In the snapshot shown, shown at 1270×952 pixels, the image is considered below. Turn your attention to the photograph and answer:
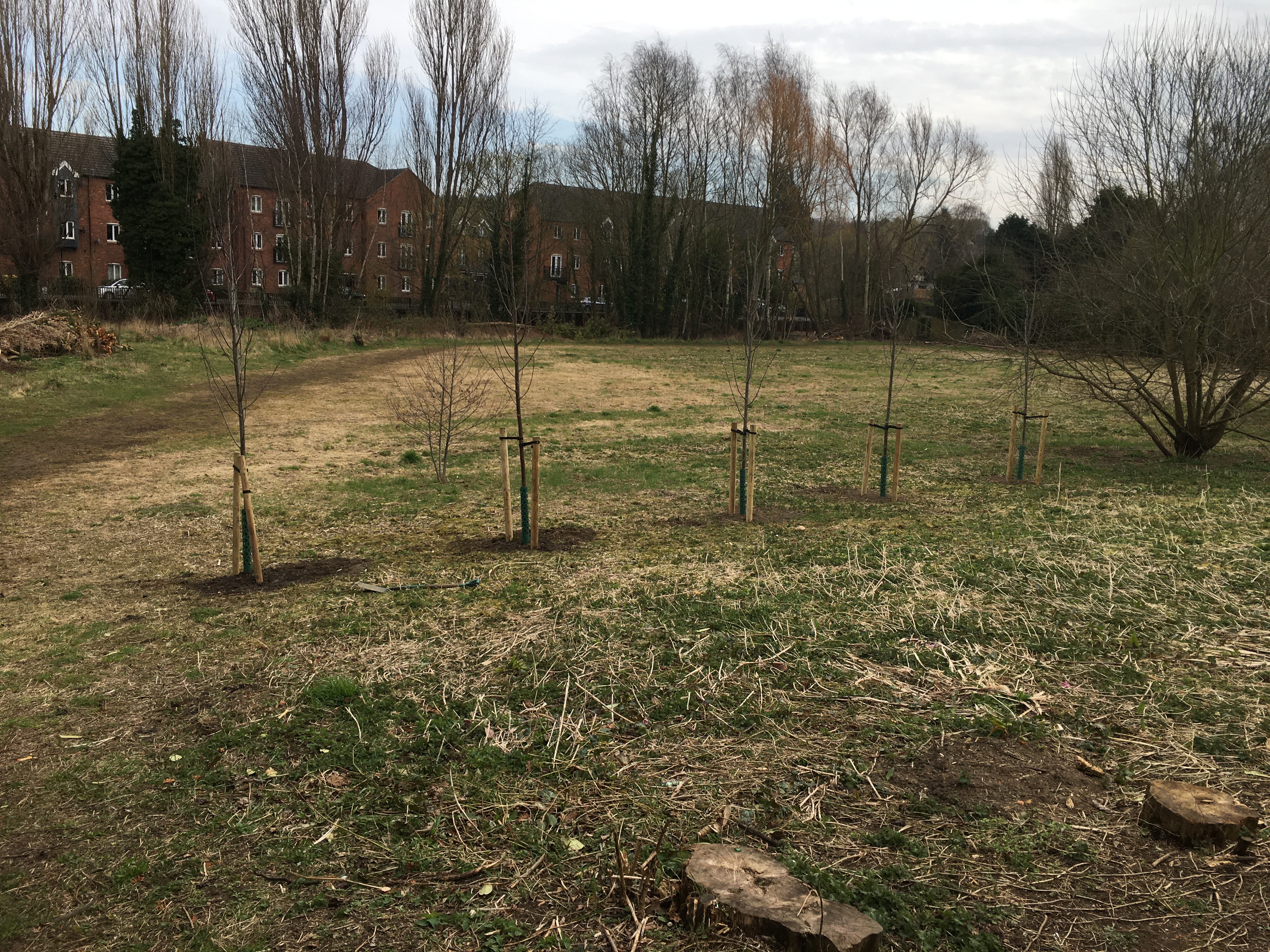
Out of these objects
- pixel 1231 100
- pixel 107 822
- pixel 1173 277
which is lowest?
pixel 107 822

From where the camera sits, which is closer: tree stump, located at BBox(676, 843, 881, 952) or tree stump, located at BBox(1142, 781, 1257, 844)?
tree stump, located at BBox(676, 843, 881, 952)

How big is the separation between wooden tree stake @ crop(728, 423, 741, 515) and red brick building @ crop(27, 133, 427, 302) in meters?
25.8

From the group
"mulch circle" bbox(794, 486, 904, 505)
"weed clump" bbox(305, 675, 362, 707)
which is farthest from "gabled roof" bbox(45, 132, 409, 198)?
"weed clump" bbox(305, 675, 362, 707)

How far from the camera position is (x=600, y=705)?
4.46 meters

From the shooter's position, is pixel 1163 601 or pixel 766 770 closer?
pixel 766 770

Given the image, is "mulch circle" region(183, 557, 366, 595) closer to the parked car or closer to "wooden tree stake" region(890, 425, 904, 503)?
"wooden tree stake" region(890, 425, 904, 503)

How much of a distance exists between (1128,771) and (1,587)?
23.0 feet

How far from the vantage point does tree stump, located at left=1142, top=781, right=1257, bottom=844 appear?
3.31 meters

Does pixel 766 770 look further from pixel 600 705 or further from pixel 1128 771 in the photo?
pixel 1128 771

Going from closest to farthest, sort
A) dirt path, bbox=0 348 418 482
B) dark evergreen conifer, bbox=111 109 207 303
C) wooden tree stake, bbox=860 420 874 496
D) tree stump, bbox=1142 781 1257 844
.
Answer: tree stump, bbox=1142 781 1257 844
wooden tree stake, bbox=860 420 874 496
dirt path, bbox=0 348 418 482
dark evergreen conifer, bbox=111 109 207 303

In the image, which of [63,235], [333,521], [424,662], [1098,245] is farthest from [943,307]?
[63,235]

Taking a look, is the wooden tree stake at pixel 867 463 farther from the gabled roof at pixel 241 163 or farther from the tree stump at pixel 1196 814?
the gabled roof at pixel 241 163

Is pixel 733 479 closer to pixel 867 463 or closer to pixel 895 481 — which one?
pixel 867 463

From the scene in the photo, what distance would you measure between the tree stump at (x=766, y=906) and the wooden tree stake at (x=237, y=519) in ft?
14.7
